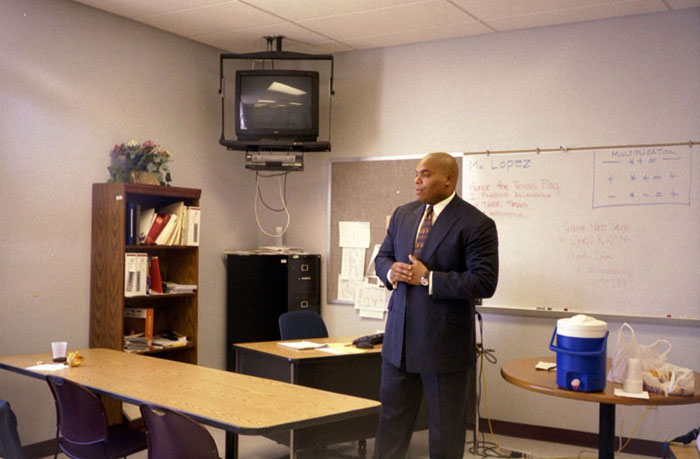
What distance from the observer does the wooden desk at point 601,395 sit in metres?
2.75

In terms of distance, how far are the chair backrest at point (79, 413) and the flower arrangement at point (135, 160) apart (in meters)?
1.95

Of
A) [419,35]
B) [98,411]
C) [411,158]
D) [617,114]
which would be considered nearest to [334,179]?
[411,158]

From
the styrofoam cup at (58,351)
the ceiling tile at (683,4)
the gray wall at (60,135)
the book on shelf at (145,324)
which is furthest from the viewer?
the book on shelf at (145,324)

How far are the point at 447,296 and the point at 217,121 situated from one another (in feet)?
10.3

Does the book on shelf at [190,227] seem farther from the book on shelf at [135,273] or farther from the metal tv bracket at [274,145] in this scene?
the metal tv bracket at [274,145]

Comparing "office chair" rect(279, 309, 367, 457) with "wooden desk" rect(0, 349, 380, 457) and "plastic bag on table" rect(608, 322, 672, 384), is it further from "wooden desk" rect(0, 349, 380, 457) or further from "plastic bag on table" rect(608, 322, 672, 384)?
"plastic bag on table" rect(608, 322, 672, 384)

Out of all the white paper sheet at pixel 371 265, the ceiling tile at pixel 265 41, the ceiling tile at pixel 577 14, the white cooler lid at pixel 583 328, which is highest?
the ceiling tile at pixel 577 14

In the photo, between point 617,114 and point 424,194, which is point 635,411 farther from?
point 424,194

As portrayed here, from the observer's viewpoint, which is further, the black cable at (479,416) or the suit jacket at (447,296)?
the black cable at (479,416)

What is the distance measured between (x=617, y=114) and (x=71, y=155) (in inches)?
139

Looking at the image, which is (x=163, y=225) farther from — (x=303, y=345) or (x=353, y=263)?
(x=353, y=263)

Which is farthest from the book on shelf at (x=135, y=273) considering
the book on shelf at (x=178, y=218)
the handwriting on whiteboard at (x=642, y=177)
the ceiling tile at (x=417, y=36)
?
the handwriting on whiteboard at (x=642, y=177)

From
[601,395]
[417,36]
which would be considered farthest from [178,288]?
[601,395]

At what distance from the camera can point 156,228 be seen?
463 cm
